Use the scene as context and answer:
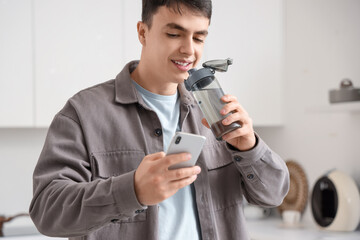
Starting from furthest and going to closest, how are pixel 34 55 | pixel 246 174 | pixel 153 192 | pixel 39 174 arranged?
1. pixel 34 55
2. pixel 246 174
3. pixel 39 174
4. pixel 153 192

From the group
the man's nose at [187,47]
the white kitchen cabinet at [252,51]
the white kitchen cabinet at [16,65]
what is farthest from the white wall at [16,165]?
the man's nose at [187,47]

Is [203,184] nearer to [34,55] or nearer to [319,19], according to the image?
[34,55]

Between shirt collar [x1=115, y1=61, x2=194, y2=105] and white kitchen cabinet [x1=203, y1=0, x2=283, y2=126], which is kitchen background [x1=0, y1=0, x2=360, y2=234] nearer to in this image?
white kitchen cabinet [x1=203, y1=0, x2=283, y2=126]

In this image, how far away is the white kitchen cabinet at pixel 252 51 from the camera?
280 centimetres


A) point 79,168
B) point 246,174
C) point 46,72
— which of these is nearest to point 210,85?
point 246,174

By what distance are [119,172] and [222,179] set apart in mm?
269

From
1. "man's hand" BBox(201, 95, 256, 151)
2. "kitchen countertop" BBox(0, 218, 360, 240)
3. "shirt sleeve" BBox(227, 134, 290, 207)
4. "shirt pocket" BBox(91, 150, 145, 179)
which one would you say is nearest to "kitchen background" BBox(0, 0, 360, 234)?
"kitchen countertop" BBox(0, 218, 360, 240)

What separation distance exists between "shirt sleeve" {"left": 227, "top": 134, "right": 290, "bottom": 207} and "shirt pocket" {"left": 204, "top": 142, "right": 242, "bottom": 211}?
0.10 feet

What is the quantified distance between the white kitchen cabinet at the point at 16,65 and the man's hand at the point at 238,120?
4.94 feet

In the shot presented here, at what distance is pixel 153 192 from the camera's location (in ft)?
2.91

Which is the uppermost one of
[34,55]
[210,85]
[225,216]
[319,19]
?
[319,19]

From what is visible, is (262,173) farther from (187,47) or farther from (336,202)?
(336,202)

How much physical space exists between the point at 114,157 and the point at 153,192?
293 millimetres

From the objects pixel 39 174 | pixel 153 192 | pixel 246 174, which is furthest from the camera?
pixel 246 174
